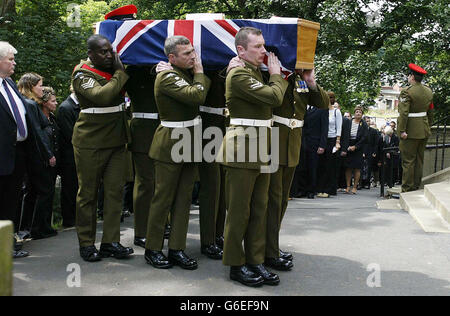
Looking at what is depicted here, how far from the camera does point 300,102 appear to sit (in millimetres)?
4707

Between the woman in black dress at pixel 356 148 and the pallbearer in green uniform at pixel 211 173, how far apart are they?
653cm

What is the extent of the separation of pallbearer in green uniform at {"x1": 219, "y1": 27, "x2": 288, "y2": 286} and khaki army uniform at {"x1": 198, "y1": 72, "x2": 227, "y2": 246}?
85 centimetres

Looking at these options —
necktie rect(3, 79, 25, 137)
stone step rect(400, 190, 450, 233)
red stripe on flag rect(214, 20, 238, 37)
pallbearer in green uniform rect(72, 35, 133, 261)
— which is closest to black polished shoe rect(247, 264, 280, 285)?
pallbearer in green uniform rect(72, 35, 133, 261)

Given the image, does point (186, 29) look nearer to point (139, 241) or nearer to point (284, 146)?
point (284, 146)

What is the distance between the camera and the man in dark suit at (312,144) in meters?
9.47

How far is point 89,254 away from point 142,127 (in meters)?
1.30

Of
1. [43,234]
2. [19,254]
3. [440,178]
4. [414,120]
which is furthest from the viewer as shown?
[440,178]

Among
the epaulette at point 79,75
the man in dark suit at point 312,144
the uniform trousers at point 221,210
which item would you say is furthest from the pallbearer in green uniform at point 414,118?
the epaulette at point 79,75

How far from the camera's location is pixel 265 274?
4148mm

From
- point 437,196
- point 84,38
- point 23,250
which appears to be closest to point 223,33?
point 23,250

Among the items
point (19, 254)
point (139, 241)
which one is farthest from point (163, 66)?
point (19, 254)

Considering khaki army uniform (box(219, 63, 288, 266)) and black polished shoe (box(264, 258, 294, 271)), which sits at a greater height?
khaki army uniform (box(219, 63, 288, 266))

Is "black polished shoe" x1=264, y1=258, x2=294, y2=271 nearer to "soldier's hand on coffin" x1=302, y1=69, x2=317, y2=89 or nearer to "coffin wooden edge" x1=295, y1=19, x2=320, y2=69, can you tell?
"soldier's hand on coffin" x1=302, y1=69, x2=317, y2=89

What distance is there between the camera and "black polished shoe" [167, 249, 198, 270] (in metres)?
4.54
